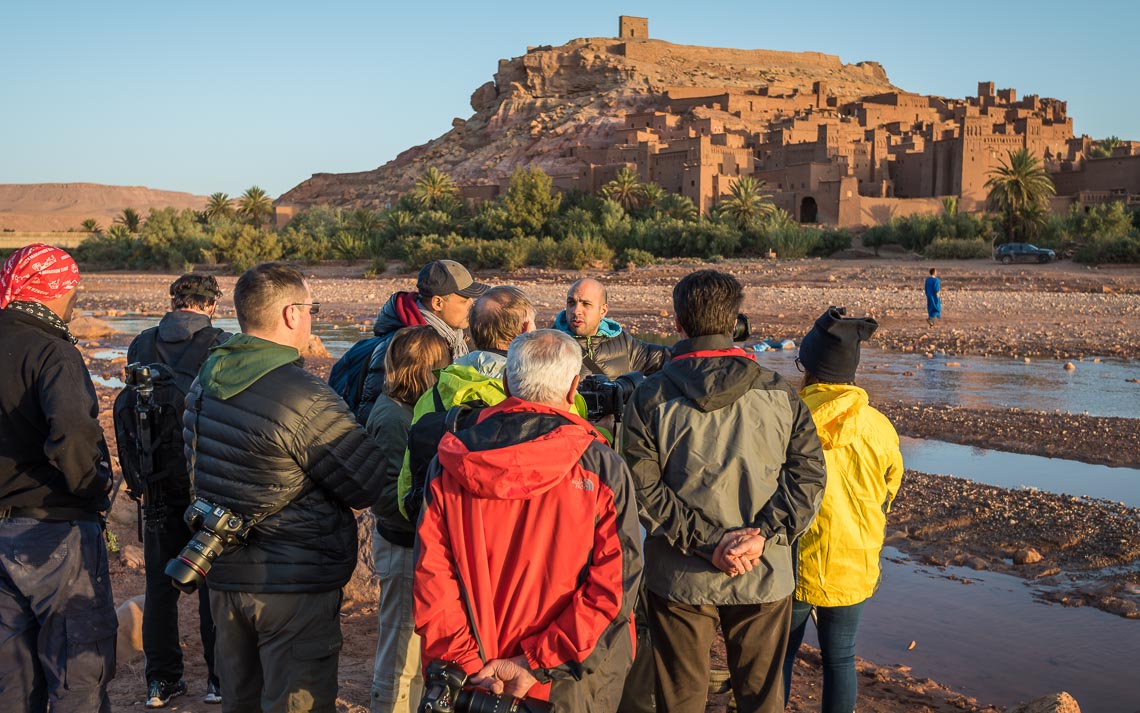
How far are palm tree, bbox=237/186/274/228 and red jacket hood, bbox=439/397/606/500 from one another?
66152 millimetres

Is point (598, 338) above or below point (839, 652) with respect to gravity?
above

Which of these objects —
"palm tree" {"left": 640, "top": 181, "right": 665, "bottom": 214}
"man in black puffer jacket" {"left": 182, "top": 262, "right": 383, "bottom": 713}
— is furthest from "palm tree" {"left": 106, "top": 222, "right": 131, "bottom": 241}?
"man in black puffer jacket" {"left": 182, "top": 262, "right": 383, "bottom": 713}

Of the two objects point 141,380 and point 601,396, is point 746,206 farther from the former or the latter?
point 141,380

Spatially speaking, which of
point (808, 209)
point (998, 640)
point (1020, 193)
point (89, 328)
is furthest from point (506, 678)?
point (808, 209)

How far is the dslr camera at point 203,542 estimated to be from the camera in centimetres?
279

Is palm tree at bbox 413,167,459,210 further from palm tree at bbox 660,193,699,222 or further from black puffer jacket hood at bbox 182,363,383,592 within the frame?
black puffer jacket hood at bbox 182,363,383,592

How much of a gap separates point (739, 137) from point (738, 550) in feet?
158

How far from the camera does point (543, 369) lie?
8.57ft

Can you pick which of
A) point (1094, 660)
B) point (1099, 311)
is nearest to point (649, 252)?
point (1099, 311)

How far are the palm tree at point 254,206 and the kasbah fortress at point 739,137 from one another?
1.70 m

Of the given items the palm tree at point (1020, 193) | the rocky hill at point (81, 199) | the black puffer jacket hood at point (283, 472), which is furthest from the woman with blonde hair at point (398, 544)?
the rocky hill at point (81, 199)

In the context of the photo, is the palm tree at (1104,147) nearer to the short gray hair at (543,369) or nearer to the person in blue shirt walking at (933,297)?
the person in blue shirt walking at (933,297)

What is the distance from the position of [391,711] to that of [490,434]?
54.7 inches

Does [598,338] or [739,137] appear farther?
[739,137]
